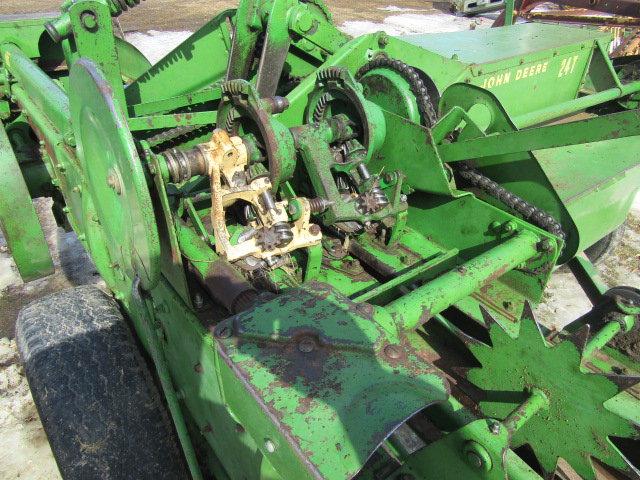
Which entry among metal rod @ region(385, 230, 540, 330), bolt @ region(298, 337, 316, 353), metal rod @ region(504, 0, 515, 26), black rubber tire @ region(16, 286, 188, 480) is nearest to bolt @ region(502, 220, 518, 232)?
metal rod @ region(385, 230, 540, 330)

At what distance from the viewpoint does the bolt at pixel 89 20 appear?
2.16 meters

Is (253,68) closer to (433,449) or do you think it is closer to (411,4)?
(433,449)

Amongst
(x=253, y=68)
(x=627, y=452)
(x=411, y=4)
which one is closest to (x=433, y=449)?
(x=627, y=452)

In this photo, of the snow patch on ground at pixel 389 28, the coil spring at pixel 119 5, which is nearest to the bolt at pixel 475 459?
the coil spring at pixel 119 5

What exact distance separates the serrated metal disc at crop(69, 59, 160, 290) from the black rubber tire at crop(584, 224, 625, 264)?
3492 mm

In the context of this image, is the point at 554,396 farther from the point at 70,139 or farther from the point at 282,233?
the point at 70,139

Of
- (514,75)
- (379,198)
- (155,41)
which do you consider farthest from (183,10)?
(379,198)

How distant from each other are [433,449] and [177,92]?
2820 mm

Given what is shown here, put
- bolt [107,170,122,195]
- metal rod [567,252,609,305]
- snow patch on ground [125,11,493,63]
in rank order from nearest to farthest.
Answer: bolt [107,170,122,195] → metal rod [567,252,609,305] → snow patch on ground [125,11,493,63]

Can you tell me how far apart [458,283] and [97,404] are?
158 cm

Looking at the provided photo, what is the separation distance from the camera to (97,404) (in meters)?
2.11

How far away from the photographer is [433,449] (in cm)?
175

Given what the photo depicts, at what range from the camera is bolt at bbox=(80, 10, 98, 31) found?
2.16 m

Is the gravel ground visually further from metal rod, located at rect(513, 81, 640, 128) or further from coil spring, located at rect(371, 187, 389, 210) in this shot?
coil spring, located at rect(371, 187, 389, 210)
